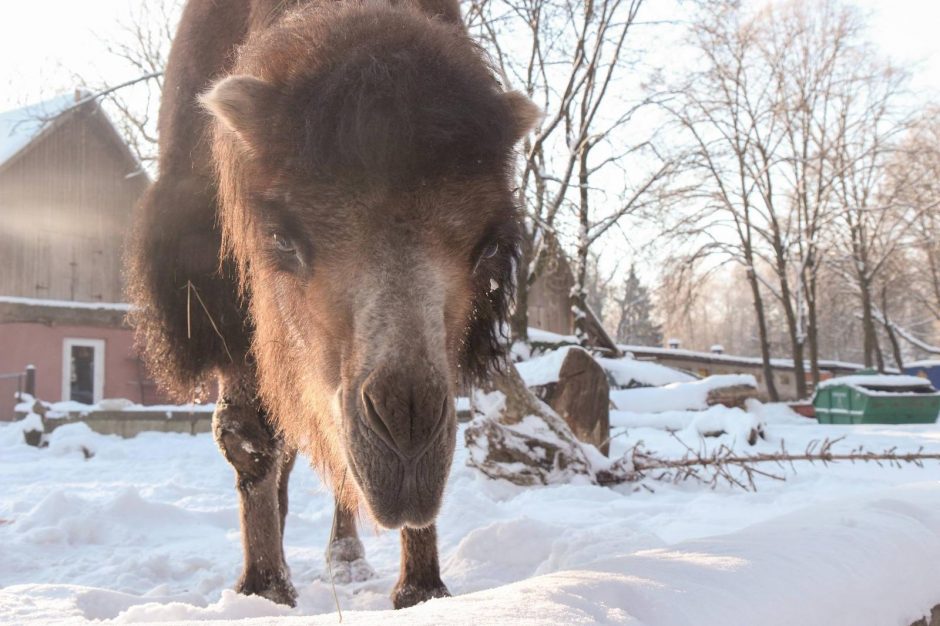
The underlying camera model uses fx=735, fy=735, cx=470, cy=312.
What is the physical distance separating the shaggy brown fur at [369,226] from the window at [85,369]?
57.2 ft

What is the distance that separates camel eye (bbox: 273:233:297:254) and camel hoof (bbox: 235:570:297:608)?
173 centimetres

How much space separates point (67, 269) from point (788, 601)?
21862 millimetres

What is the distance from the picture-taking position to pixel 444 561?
12.5 ft

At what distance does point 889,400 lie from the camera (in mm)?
13297

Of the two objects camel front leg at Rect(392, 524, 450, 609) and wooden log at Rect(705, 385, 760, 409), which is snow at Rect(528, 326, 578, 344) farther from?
camel front leg at Rect(392, 524, 450, 609)

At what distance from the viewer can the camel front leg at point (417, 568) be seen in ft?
10.4

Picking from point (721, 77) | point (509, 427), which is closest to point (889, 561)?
point (509, 427)

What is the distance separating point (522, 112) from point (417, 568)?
197 centimetres

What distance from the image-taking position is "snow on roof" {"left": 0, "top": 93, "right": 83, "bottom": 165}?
1891 cm

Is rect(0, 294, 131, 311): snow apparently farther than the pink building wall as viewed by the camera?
Yes

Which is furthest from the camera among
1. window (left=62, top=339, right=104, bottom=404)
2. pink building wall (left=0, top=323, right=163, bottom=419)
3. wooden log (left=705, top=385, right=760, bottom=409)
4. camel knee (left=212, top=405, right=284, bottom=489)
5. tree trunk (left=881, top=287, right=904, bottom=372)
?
tree trunk (left=881, top=287, right=904, bottom=372)

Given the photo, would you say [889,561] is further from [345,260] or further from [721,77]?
[721,77]

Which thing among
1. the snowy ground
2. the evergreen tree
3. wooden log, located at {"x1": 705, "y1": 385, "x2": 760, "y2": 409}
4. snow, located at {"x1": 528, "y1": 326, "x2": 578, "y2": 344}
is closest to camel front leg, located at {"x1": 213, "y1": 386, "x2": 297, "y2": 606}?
the snowy ground

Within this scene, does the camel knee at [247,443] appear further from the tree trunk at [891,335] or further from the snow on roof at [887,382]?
the tree trunk at [891,335]
